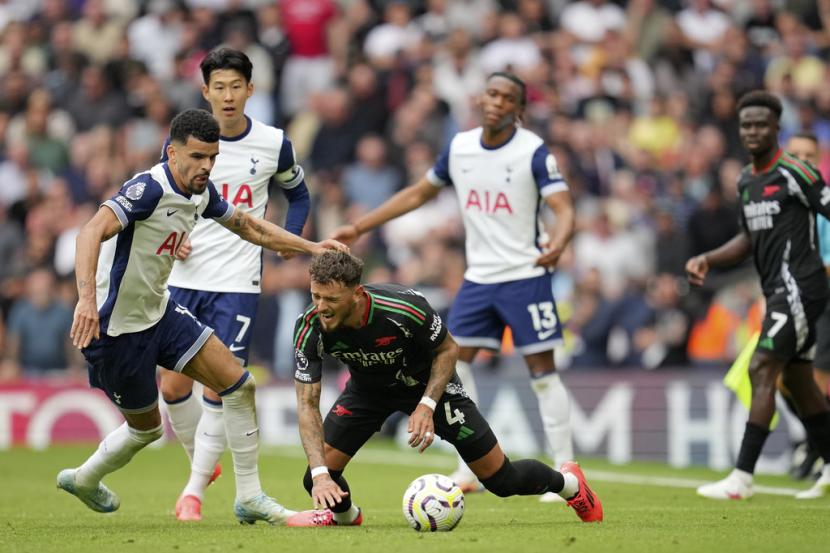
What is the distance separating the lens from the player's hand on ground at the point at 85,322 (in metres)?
7.76

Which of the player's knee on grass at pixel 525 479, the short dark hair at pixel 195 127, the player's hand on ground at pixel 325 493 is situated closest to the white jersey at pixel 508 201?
the player's knee on grass at pixel 525 479

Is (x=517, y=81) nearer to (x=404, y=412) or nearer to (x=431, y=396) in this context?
(x=404, y=412)

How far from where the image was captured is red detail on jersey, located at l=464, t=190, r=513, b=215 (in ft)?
36.7

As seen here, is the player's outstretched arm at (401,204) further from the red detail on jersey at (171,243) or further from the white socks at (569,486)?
the white socks at (569,486)

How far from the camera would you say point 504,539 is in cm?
758

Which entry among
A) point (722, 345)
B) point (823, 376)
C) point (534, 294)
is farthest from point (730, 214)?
point (534, 294)

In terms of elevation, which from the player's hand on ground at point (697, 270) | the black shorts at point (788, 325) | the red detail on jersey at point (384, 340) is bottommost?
the black shorts at point (788, 325)

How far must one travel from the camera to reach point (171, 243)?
341 inches

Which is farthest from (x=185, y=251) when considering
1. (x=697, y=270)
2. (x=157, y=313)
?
(x=697, y=270)

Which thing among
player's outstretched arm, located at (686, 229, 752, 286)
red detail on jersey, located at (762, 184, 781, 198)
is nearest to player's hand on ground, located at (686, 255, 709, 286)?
player's outstretched arm, located at (686, 229, 752, 286)

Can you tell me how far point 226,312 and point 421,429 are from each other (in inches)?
96.9

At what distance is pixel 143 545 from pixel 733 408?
29.9 feet

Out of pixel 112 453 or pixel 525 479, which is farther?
pixel 112 453

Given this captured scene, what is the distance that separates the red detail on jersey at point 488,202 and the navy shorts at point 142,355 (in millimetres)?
3164
